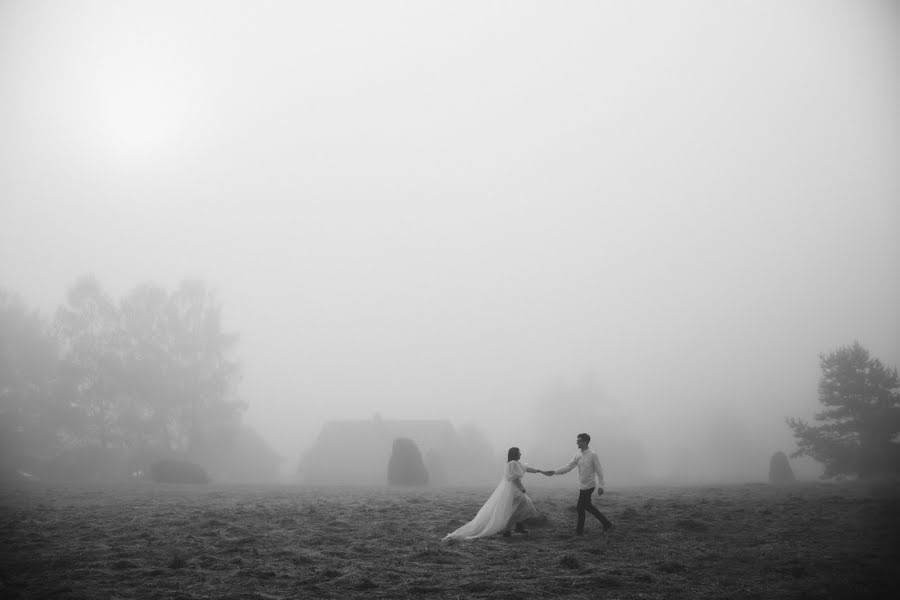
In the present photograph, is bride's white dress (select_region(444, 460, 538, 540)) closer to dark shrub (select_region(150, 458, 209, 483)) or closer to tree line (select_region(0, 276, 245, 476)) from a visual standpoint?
dark shrub (select_region(150, 458, 209, 483))

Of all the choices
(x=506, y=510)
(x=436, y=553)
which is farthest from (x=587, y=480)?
(x=436, y=553)

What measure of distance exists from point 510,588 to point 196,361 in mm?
48639

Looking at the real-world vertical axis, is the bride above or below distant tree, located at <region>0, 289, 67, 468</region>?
below

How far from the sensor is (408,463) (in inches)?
1617

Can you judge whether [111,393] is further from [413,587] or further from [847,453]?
[847,453]

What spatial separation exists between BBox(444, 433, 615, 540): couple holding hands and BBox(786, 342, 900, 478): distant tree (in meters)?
32.5

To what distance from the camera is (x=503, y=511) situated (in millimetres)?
16156

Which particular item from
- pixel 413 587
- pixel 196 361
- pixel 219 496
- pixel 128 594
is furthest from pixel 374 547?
pixel 196 361

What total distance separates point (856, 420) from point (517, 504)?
35.3 metres

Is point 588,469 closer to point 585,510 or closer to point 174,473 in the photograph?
point 585,510

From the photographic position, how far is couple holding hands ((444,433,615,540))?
51.0 feet

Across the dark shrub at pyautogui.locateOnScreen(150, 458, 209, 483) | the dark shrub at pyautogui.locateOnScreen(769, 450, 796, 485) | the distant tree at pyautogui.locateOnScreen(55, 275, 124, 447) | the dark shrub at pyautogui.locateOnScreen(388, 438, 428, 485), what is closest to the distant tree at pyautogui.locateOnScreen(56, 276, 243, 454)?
the distant tree at pyautogui.locateOnScreen(55, 275, 124, 447)

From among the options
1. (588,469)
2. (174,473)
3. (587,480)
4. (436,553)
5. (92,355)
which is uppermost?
(92,355)

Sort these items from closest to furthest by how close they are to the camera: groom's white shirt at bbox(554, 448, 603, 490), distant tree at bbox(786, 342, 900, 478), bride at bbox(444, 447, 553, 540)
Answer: bride at bbox(444, 447, 553, 540) < groom's white shirt at bbox(554, 448, 603, 490) < distant tree at bbox(786, 342, 900, 478)
